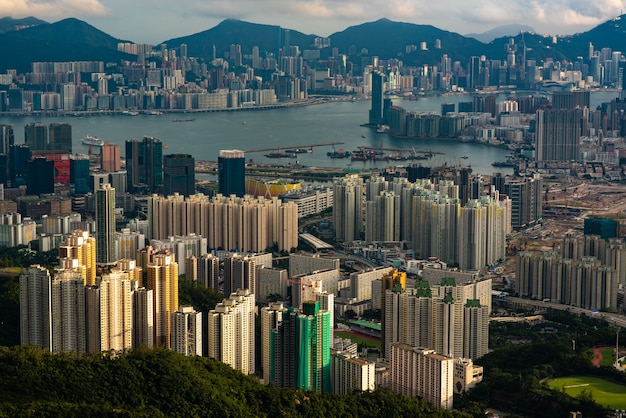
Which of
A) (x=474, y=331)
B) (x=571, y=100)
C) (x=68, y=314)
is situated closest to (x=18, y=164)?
(x=68, y=314)

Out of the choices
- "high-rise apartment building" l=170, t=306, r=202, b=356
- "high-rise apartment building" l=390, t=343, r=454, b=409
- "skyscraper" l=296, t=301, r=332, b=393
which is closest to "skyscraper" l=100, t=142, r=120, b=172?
"high-rise apartment building" l=170, t=306, r=202, b=356

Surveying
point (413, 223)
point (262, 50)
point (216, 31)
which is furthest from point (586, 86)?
point (413, 223)

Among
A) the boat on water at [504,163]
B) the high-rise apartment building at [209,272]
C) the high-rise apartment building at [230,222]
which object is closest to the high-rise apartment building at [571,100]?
the boat on water at [504,163]

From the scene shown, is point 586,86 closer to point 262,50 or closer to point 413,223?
point 262,50

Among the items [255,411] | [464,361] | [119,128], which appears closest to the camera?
[255,411]

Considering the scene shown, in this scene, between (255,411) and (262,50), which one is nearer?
(255,411)

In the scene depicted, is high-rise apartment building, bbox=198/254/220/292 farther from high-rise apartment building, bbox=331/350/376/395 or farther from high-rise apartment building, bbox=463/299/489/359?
high-rise apartment building, bbox=331/350/376/395

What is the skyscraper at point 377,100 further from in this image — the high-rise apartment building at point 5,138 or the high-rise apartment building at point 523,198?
the high-rise apartment building at point 523,198
